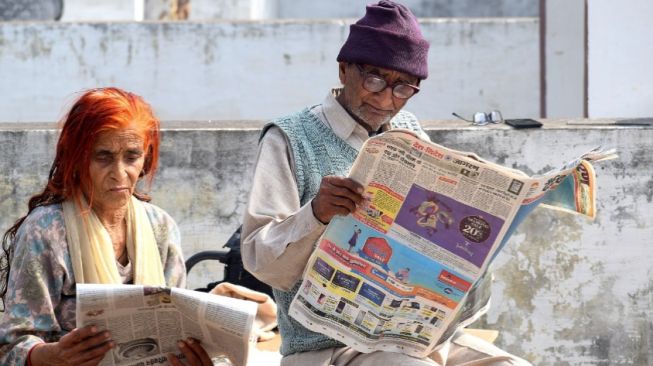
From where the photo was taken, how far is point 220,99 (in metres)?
18.0

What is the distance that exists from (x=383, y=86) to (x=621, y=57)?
17.5 ft

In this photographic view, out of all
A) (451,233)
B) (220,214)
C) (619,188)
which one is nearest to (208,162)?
(220,214)

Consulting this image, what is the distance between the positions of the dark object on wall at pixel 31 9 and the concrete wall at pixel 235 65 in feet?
10.7

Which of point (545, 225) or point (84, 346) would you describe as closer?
point (84, 346)

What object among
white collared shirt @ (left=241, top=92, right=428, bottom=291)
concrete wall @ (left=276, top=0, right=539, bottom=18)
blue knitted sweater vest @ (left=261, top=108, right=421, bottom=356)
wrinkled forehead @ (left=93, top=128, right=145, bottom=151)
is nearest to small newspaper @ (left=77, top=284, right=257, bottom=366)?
white collared shirt @ (left=241, top=92, right=428, bottom=291)

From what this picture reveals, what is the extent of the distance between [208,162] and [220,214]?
24cm

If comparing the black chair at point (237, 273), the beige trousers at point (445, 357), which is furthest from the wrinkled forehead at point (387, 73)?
the black chair at point (237, 273)

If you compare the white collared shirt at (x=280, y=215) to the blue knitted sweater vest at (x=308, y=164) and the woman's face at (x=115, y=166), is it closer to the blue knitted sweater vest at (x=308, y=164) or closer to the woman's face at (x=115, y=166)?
the blue knitted sweater vest at (x=308, y=164)

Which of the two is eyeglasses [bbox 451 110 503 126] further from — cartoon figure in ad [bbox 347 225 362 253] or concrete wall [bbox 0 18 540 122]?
concrete wall [bbox 0 18 540 122]

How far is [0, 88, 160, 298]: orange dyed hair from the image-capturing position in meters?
4.55

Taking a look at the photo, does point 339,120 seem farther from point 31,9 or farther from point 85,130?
point 31,9

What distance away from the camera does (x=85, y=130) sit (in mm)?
4543

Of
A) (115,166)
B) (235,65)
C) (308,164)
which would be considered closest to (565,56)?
(235,65)

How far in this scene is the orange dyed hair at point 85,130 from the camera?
455 cm
